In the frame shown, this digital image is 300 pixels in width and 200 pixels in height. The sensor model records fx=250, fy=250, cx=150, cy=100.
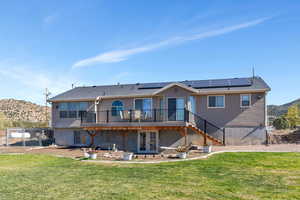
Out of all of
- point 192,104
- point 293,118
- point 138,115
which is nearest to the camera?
point 138,115

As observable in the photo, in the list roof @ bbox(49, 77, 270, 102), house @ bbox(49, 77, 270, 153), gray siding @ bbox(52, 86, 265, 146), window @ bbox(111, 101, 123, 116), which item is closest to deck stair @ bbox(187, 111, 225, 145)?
house @ bbox(49, 77, 270, 153)

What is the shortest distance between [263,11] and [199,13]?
4024 mm

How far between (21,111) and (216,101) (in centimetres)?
6197

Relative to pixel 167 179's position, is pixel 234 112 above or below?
above

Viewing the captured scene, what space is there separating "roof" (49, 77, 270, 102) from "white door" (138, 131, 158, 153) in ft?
10.6

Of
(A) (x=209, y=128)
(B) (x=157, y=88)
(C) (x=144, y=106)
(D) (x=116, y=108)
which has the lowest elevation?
(A) (x=209, y=128)

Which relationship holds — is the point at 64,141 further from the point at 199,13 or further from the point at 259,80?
the point at 259,80

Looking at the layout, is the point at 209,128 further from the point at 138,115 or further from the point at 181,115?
the point at 138,115

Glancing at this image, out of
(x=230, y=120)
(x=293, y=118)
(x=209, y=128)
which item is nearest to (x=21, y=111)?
(x=209, y=128)

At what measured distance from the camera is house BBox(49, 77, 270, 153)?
19062 mm

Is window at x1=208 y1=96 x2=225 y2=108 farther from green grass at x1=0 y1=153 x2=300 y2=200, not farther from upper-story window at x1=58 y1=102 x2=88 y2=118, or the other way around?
upper-story window at x1=58 y1=102 x2=88 y2=118

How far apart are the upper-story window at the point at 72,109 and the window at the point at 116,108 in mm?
2700

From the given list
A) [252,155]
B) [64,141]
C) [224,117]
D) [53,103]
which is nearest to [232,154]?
[252,155]

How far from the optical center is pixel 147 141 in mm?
20375
